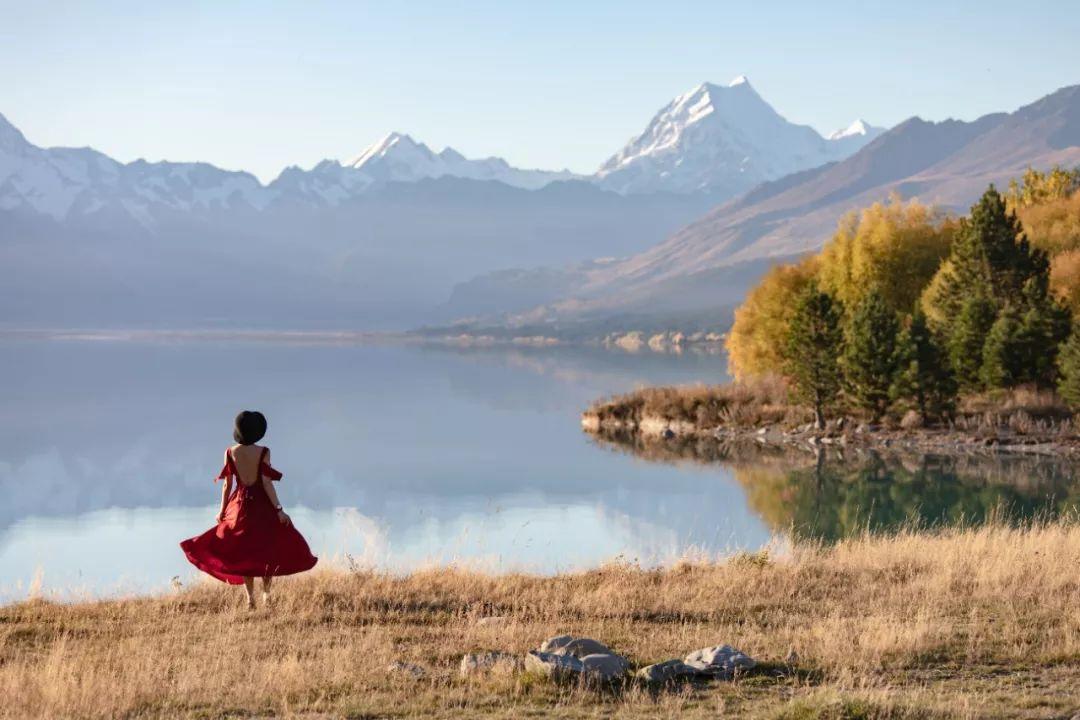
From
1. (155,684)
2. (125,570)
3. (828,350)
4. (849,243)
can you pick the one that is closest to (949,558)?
(155,684)

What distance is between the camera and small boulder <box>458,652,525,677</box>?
1048 cm

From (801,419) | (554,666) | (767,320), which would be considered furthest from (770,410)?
(554,666)

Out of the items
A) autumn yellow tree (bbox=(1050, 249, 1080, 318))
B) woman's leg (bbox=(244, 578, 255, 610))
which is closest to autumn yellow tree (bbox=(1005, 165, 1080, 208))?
autumn yellow tree (bbox=(1050, 249, 1080, 318))

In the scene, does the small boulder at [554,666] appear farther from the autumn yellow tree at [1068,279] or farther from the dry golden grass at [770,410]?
the autumn yellow tree at [1068,279]

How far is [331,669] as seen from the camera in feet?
35.4

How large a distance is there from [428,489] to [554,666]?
121ft

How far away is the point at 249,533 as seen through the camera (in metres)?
13.5

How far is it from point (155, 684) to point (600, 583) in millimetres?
7248

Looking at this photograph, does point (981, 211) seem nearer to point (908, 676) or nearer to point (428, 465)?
point (428, 465)

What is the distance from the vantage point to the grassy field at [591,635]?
9648mm

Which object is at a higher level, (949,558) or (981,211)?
(981,211)

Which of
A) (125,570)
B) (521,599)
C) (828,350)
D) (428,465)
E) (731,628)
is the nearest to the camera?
(731,628)

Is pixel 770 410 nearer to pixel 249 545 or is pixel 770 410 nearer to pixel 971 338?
pixel 971 338

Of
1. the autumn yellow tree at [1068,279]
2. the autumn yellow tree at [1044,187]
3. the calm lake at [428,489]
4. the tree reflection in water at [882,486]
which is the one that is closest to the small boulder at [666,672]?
the calm lake at [428,489]
